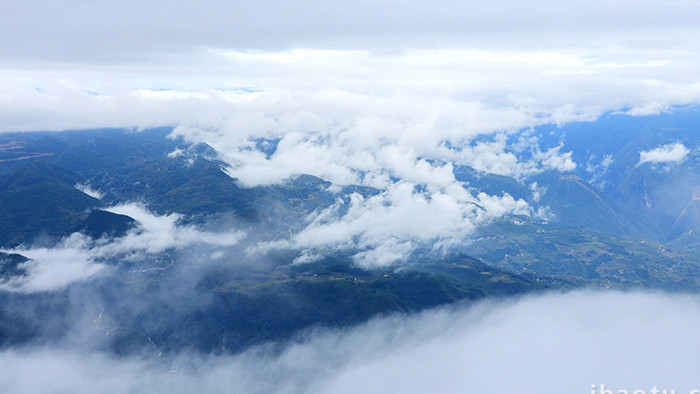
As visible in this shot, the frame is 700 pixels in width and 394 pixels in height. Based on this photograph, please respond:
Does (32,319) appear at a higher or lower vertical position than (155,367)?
higher

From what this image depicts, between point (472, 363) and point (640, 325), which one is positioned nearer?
point (472, 363)

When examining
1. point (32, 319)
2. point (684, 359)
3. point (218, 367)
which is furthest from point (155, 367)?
point (684, 359)

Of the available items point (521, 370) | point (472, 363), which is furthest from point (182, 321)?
point (521, 370)

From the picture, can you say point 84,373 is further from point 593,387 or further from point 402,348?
point 593,387

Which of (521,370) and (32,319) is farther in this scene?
(32,319)

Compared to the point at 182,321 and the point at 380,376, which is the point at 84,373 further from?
the point at 380,376

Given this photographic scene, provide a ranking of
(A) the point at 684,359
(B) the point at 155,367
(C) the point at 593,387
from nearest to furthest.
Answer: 1. (C) the point at 593,387
2. (A) the point at 684,359
3. (B) the point at 155,367

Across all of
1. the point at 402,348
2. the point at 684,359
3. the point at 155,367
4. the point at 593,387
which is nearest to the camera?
the point at 593,387

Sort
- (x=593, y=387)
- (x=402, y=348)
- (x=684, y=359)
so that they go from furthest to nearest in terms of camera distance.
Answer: (x=402, y=348) → (x=684, y=359) → (x=593, y=387)
